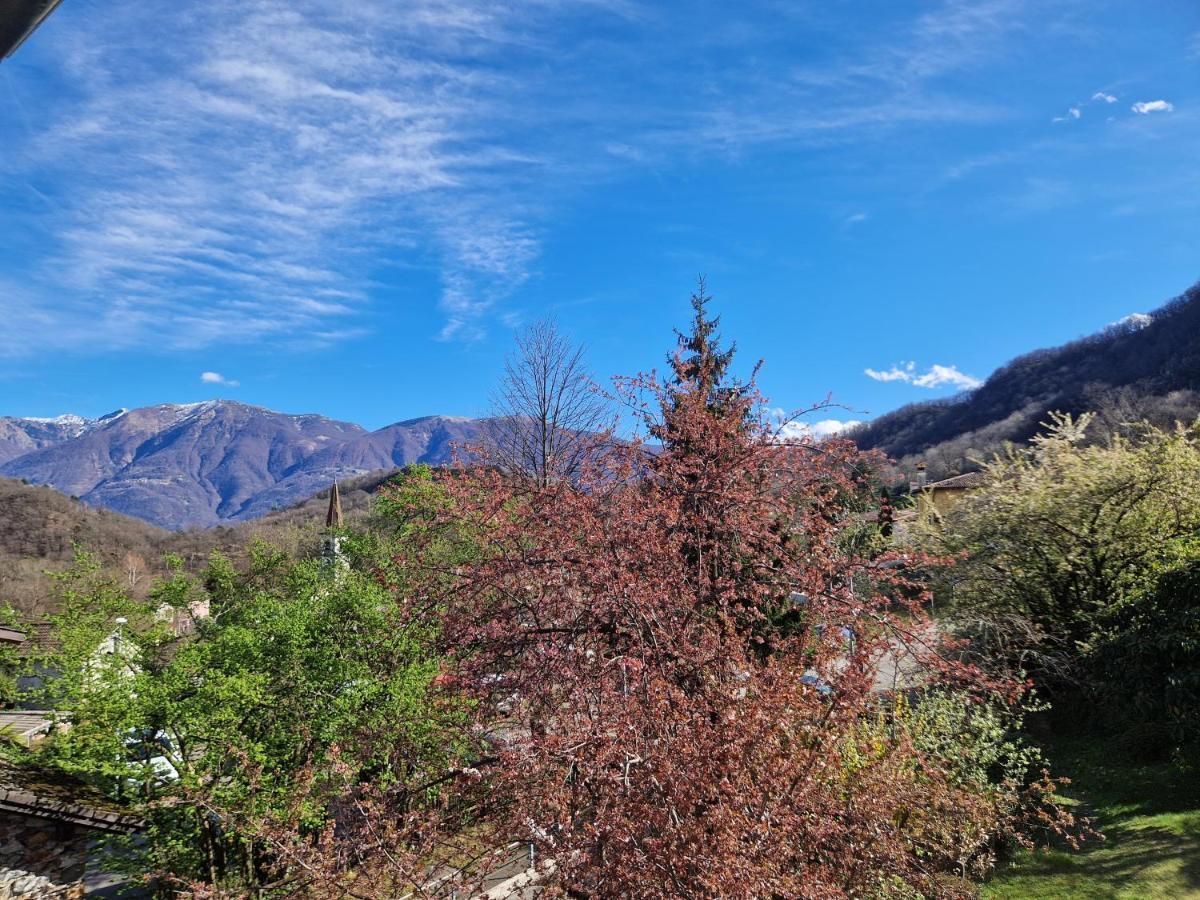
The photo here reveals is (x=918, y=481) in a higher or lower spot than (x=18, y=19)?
higher

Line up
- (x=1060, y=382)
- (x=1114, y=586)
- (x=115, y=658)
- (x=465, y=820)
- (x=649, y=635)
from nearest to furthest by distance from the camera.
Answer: (x=649, y=635), (x=465, y=820), (x=115, y=658), (x=1114, y=586), (x=1060, y=382)

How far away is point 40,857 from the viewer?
9.64 m

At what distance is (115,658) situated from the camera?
25.6 ft

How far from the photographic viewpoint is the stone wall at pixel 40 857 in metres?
9.48

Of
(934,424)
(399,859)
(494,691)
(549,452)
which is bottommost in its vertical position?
(399,859)

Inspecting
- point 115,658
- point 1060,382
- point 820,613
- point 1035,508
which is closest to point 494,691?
point 820,613

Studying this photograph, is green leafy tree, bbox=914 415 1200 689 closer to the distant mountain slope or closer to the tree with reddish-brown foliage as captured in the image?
the tree with reddish-brown foliage

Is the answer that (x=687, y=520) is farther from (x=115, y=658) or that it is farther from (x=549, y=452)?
(x=549, y=452)

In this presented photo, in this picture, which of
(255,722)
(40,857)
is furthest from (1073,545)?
(40,857)

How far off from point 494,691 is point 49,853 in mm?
8231

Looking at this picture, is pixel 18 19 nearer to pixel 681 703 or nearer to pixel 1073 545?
pixel 681 703

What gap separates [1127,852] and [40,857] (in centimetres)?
1368

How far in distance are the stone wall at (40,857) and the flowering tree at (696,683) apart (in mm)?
6990

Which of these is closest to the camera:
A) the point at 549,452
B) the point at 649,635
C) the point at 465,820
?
the point at 649,635
